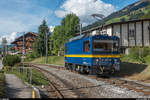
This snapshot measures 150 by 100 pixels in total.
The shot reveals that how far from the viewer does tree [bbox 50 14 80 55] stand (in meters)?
56.6

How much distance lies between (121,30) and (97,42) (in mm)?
18345

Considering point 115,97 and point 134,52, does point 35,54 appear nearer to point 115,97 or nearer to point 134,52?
point 134,52

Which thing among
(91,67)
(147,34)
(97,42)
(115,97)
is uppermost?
(147,34)

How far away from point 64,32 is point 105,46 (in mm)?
44434

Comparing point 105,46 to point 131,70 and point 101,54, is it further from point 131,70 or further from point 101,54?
point 131,70

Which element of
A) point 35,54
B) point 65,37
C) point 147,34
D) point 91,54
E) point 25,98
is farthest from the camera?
point 35,54

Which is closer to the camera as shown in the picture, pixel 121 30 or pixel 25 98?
pixel 25 98

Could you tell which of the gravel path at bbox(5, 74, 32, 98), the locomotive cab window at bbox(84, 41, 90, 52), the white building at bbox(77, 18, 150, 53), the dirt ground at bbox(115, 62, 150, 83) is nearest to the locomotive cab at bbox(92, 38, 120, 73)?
the locomotive cab window at bbox(84, 41, 90, 52)

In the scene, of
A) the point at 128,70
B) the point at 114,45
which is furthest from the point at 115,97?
the point at 128,70

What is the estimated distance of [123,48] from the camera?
3167cm

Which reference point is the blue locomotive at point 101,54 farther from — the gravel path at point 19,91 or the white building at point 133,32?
the white building at point 133,32

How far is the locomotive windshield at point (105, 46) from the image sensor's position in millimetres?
14297

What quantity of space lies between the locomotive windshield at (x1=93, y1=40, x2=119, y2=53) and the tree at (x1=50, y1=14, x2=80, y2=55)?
4052cm

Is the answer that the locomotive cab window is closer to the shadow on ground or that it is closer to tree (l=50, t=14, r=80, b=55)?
the shadow on ground
